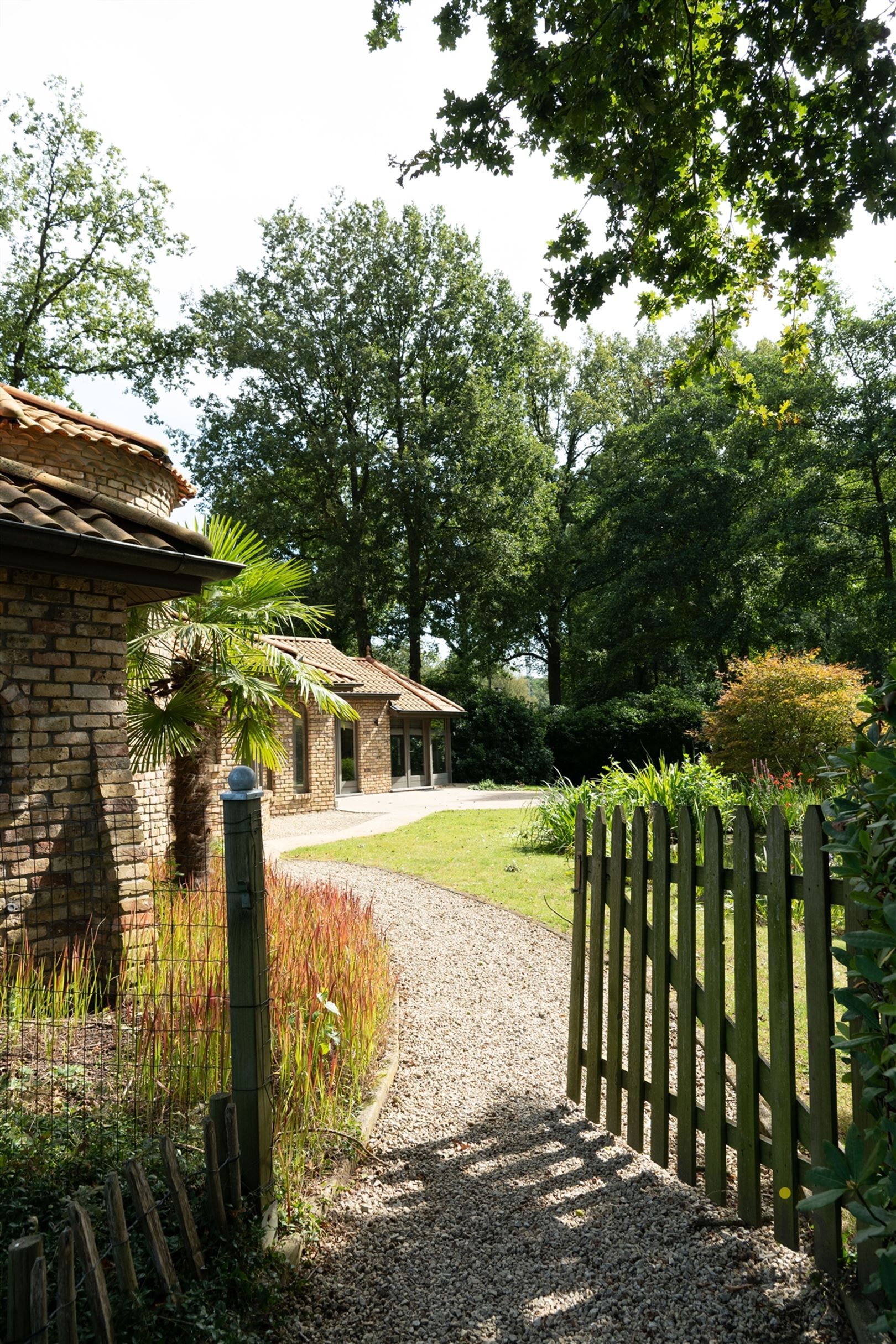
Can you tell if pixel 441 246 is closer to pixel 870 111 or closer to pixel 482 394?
pixel 482 394

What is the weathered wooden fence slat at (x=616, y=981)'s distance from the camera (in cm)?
379

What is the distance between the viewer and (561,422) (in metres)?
40.2

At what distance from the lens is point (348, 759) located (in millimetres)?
25953

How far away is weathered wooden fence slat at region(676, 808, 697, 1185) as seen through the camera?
127 inches

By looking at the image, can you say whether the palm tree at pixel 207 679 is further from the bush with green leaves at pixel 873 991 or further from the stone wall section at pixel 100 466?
the bush with green leaves at pixel 873 991

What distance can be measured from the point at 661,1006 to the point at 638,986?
0.29 metres

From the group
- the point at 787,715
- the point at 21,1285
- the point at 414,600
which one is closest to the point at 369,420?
the point at 414,600

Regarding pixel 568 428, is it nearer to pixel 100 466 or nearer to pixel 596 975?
pixel 100 466

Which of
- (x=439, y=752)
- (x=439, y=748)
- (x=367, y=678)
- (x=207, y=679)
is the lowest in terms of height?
(x=439, y=752)

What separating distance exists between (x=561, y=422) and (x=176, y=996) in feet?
128

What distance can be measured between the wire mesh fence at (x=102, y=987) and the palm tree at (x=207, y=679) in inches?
67.8

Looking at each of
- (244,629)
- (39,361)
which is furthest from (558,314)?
(39,361)

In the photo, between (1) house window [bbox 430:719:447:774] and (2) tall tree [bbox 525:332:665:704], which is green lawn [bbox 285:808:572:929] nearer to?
(1) house window [bbox 430:719:447:774]

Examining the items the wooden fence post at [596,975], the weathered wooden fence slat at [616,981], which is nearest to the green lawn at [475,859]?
the wooden fence post at [596,975]
